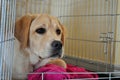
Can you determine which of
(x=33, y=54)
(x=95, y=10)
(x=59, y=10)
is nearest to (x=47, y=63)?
(x=33, y=54)

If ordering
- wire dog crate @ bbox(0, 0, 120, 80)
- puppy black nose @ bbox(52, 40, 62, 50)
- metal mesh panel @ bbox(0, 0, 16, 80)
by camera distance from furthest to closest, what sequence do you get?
wire dog crate @ bbox(0, 0, 120, 80)
puppy black nose @ bbox(52, 40, 62, 50)
metal mesh panel @ bbox(0, 0, 16, 80)

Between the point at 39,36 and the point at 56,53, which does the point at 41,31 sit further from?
the point at 56,53

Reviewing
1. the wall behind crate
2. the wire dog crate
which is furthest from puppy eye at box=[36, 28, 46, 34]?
the wall behind crate

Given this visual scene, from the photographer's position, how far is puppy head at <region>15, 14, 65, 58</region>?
1274 millimetres

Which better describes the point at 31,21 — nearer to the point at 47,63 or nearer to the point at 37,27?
the point at 37,27

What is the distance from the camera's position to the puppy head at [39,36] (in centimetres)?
127

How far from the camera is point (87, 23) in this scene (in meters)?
2.25

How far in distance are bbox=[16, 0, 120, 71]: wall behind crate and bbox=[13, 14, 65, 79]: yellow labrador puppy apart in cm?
73

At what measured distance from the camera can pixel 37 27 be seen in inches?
52.5

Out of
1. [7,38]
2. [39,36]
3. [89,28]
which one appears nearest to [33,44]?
[39,36]

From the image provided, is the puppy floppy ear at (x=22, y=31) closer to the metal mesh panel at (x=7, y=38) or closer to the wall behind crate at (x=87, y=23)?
the metal mesh panel at (x=7, y=38)

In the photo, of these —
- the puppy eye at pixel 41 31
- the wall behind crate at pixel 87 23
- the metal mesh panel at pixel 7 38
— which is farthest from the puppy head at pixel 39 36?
the wall behind crate at pixel 87 23

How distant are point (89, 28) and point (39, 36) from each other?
3.26 feet

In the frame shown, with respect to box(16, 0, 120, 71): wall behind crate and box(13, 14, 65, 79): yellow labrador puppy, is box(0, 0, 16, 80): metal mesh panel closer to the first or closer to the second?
box(13, 14, 65, 79): yellow labrador puppy
